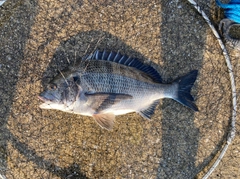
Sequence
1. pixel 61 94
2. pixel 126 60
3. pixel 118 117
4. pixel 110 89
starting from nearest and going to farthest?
pixel 61 94 → pixel 110 89 → pixel 126 60 → pixel 118 117

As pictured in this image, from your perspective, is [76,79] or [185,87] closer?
[76,79]

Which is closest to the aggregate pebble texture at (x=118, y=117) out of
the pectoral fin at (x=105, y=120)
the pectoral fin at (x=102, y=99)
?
the pectoral fin at (x=105, y=120)

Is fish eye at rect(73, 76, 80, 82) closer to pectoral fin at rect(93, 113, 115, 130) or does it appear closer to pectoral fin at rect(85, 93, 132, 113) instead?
pectoral fin at rect(85, 93, 132, 113)

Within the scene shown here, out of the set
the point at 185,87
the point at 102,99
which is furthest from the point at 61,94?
the point at 185,87

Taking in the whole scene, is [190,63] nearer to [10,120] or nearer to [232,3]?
[232,3]

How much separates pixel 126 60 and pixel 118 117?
602 mm

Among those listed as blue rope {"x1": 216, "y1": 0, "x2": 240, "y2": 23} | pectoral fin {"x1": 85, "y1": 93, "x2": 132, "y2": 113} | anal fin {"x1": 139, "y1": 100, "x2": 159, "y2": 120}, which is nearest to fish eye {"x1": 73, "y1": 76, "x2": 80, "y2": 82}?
pectoral fin {"x1": 85, "y1": 93, "x2": 132, "y2": 113}

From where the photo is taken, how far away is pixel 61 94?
94.3 inches

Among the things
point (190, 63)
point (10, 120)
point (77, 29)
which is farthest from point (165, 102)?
point (10, 120)

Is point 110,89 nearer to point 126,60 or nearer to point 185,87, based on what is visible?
point 126,60

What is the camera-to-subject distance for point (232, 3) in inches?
111

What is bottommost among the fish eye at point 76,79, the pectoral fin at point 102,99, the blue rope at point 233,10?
the pectoral fin at point 102,99

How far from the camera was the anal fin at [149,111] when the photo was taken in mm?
2748

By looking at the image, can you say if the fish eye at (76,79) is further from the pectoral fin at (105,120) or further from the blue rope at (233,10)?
the blue rope at (233,10)
